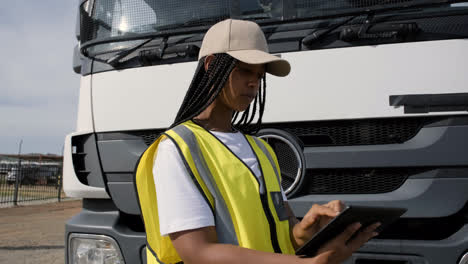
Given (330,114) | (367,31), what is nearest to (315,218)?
(330,114)

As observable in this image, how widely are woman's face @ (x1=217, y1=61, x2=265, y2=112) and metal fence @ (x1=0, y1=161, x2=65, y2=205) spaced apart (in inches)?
615

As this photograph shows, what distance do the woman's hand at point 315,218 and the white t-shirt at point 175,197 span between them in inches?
11.0

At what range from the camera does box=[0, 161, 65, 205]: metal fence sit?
55.7 ft

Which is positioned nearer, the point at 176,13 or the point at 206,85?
the point at 206,85

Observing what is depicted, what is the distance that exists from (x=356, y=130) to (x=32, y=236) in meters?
8.28

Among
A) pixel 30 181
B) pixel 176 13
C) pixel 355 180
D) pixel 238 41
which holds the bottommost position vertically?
pixel 30 181

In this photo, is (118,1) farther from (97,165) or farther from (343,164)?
(343,164)

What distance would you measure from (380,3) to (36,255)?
21.2ft

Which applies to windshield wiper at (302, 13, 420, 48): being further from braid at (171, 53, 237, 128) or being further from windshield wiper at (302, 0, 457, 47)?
braid at (171, 53, 237, 128)

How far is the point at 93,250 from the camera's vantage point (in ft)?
8.32

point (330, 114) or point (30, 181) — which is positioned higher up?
point (330, 114)

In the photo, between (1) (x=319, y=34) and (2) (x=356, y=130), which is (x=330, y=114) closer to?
(2) (x=356, y=130)

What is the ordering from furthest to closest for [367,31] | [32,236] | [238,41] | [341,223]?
[32,236] < [367,31] < [238,41] < [341,223]

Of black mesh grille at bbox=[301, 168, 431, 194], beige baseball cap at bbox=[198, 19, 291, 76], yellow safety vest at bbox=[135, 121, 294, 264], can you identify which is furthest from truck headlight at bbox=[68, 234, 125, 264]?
beige baseball cap at bbox=[198, 19, 291, 76]
